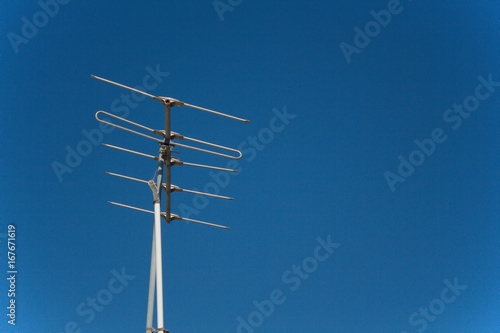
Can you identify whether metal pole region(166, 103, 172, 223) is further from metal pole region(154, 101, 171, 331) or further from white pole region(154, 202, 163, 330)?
white pole region(154, 202, 163, 330)

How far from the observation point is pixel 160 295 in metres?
4.96

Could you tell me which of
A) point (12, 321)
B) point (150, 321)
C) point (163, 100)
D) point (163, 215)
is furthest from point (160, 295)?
point (12, 321)

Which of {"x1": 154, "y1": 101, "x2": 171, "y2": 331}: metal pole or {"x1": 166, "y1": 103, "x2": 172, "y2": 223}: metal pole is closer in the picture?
{"x1": 154, "y1": 101, "x2": 171, "y2": 331}: metal pole

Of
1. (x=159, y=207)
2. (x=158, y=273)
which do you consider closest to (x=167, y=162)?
(x=159, y=207)

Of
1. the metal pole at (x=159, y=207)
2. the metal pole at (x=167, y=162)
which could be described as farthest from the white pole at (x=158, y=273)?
the metal pole at (x=167, y=162)

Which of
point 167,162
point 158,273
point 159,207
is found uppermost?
point 167,162

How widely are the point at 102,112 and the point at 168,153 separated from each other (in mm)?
1009

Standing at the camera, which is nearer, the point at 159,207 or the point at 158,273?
the point at 158,273

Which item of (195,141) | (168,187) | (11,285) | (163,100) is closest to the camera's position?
(163,100)

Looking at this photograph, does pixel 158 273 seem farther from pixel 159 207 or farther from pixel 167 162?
pixel 167 162

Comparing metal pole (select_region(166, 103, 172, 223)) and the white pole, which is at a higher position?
metal pole (select_region(166, 103, 172, 223))

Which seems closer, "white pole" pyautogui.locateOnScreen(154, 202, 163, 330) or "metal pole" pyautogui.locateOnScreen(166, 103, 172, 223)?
"white pole" pyautogui.locateOnScreen(154, 202, 163, 330)

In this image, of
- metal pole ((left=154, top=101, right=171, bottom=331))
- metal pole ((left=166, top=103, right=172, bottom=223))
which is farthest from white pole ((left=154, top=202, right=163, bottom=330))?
metal pole ((left=166, top=103, right=172, bottom=223))

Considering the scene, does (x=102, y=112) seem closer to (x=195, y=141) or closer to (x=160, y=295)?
(x=195, y=141)
